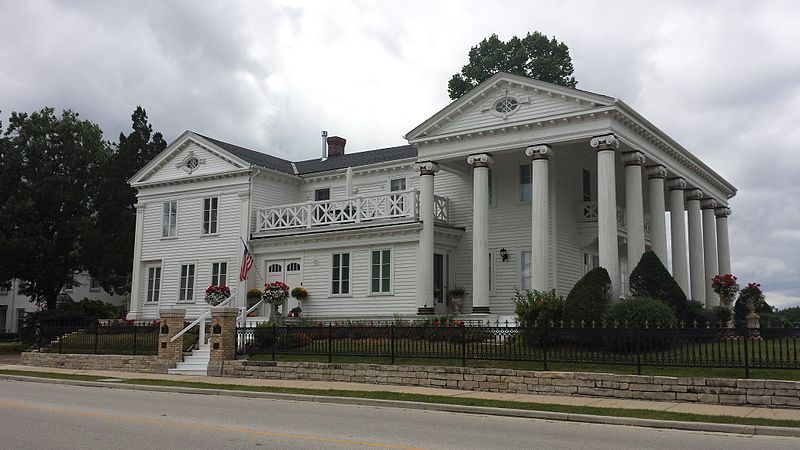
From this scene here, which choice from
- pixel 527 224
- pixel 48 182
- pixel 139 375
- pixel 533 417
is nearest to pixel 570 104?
pixel 527 224

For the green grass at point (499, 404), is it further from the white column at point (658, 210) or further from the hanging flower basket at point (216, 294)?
the white column at point (658, 210)

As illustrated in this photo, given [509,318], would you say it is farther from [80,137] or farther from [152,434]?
[80,137]

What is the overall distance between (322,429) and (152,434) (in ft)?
8.60

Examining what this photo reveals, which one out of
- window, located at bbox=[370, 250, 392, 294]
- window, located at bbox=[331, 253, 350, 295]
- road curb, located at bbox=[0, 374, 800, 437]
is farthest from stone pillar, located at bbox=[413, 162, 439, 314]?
road curb, located at bbox=[0, 374, 800, 437]

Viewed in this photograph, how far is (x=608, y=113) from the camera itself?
82.1 feet

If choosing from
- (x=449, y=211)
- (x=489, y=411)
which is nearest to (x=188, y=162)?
(x=449, y=211)

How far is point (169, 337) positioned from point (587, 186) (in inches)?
709

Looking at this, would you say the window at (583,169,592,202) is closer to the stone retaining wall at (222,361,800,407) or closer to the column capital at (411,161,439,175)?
the column capital at (411,161,439,175)

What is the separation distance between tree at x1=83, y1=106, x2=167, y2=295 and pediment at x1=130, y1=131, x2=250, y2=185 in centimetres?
288

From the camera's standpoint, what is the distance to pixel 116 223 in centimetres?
4056

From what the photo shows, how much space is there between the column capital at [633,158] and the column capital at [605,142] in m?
1.61

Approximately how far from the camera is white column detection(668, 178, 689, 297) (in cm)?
2989

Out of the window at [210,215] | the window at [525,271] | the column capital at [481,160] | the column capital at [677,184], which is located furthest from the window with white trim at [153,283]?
the column capital at [677,184]

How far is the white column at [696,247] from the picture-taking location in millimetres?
31359
